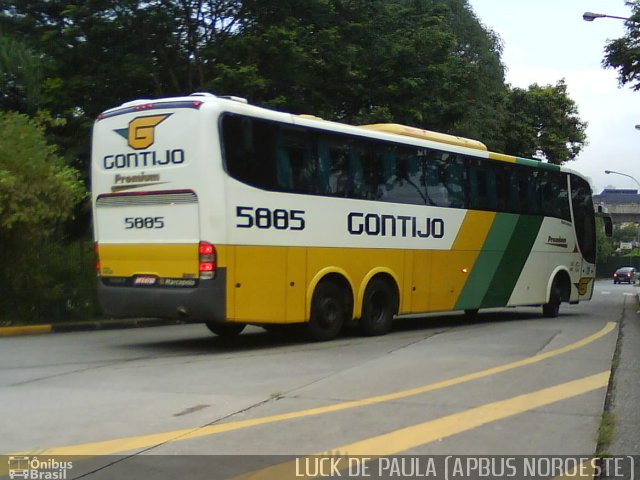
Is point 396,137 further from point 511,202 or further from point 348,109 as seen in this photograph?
point 348,109

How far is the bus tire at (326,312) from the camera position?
12.2 m

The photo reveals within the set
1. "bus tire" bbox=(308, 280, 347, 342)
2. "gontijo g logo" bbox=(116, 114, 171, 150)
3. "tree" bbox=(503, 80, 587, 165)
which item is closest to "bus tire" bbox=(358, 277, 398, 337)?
"bus tire" bbox=(308, 280, 347, 342)

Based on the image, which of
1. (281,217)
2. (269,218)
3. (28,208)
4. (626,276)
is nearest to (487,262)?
(281,217)

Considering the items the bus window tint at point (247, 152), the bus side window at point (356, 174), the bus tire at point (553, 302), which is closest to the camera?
the bus window tint at point (247, 152)

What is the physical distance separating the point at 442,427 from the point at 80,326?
10.2 m

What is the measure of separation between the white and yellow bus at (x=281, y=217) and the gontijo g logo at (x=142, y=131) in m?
0.02

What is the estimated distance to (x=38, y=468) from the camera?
5172 millimetres

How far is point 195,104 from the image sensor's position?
1064cm

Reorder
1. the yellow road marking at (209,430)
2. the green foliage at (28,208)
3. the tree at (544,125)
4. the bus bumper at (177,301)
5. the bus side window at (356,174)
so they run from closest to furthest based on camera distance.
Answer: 1. the yellow road marking at (209,430)
2. the bus bumper at (177,301)
3. the bus side window at (356,174)
4. the green foliage at (28,208)
5. the tree at (544,125)

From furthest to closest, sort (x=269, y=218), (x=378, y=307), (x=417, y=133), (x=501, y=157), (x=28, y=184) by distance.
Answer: (x=501, y=157)
(x=417, y=133)
(x=378, y=307)
(x=28, y=184)
(x=269, y=218)

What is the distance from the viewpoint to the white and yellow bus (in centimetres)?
1063

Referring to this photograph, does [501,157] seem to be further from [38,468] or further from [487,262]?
[38,468]

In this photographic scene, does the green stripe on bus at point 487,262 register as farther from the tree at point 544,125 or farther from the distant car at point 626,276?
the distant car at point 626,276

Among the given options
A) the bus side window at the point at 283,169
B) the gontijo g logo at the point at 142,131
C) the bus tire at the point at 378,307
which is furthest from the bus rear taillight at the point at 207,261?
the bus tire at the point at 378,307
